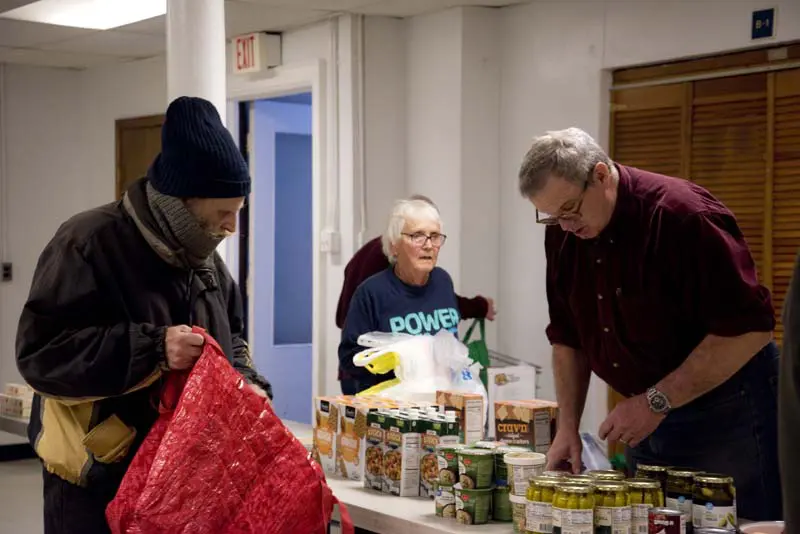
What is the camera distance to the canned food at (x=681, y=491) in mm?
2346

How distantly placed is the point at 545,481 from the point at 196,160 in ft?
3.27

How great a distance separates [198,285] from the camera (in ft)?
8.53

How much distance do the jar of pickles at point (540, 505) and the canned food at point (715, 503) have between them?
0.97ft

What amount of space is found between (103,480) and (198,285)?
47cm

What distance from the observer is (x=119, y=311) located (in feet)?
8.07

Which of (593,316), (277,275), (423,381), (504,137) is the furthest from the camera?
(277,275)

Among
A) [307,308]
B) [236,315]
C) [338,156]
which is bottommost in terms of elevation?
[307,308]

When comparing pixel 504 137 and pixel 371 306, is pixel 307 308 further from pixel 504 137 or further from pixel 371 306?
pixel 371 306

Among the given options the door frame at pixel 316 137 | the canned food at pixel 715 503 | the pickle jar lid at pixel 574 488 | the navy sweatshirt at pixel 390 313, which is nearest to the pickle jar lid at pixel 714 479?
the canned food at pixel 715 503

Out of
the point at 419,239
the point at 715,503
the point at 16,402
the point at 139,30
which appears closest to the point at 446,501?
the point at 715,503

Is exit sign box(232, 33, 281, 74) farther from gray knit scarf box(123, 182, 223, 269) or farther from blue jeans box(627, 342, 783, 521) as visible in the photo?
blue jeans box(627, 342, 783, 521)

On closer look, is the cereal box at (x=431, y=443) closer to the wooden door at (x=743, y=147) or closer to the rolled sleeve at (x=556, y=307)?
the rolled sleeve at (x=556, y=307)

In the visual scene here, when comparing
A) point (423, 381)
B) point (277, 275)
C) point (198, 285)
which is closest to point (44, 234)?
point (277, 275)

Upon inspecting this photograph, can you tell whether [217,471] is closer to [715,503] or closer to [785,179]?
[715,503]
